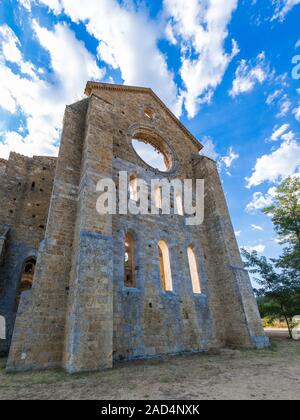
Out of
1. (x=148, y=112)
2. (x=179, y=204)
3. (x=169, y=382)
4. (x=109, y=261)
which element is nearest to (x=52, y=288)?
(x=109, y=261)

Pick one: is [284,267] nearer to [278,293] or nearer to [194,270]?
[278,293]

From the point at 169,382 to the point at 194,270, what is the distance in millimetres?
5666

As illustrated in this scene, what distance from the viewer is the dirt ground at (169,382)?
10.8 feet

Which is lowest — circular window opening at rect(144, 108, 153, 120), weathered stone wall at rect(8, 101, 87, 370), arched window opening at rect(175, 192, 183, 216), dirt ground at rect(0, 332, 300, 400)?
dirt ground at rect(0, 332, 300, 400)

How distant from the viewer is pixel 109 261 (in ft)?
19.8

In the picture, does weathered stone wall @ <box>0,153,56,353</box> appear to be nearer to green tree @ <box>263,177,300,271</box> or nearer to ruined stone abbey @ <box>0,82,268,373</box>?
ruined stone abbey @ <box>0,82,268,373</box>

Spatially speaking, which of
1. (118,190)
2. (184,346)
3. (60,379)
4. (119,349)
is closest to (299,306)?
(184,346)

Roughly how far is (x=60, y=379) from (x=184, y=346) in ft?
14.1

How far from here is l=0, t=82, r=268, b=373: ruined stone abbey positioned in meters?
5.39

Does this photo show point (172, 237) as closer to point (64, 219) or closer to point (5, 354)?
point (64, 219)

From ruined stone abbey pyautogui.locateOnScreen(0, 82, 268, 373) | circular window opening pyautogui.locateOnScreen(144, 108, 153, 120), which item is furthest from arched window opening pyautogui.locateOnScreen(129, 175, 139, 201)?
circular window opening pyautogui.locateOnScreen(144, 108, 153, 120)

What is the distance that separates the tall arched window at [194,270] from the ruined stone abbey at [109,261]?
69 mm

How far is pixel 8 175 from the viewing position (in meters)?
11.0

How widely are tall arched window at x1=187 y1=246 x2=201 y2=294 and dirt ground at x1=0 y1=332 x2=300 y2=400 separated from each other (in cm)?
342
